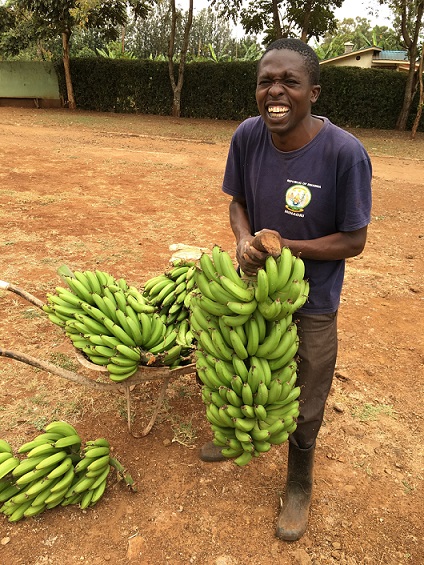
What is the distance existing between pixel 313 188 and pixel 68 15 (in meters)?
21.6

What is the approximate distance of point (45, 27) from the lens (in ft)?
68.0

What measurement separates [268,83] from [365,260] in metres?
5.36

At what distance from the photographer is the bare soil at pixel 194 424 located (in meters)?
2.68

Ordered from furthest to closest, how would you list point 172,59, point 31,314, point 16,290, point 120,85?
point 120,85, point 172,59, point 31,314, point 16,290

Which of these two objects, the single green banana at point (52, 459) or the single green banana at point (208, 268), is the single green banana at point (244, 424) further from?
the single green banana at point (52, 459)

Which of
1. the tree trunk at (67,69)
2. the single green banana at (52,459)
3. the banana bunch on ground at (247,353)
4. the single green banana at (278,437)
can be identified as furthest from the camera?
the tree trunk at (67,69)

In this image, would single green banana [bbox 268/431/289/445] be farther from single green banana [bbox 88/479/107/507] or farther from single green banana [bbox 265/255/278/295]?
single green banana [bbox 88/479/107/507]

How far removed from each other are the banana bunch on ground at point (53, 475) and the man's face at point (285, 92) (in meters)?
2.17

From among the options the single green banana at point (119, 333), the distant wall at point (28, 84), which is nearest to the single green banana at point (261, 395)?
the single green banana at point (119, 333)

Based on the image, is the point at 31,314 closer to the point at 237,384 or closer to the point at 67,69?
the point at 237,384

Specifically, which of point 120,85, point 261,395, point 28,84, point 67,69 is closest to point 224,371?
point 261,395

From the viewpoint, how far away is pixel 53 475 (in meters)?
2.59

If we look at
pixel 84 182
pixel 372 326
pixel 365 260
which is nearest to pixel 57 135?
pixel 84 182

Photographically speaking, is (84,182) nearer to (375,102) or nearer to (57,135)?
(57,135)
